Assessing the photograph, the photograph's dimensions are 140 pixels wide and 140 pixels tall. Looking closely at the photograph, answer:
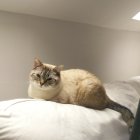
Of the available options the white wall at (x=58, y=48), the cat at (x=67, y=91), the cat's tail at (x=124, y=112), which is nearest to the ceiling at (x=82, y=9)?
the white wall at (x=58, y=48)

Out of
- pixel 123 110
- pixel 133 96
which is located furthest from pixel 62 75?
pixel 133 96

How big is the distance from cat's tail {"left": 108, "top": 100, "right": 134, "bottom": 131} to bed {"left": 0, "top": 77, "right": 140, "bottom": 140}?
5cm

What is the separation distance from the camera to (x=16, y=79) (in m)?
1.94

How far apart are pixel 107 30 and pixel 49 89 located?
140cm

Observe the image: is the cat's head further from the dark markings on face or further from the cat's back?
the cat's back

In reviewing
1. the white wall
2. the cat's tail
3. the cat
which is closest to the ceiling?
the white wall

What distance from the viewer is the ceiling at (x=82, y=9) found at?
182 cm

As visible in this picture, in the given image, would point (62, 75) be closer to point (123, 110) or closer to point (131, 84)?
point (123, 110)

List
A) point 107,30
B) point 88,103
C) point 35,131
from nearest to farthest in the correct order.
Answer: point 35,131 → point 88,103 → point 107,30

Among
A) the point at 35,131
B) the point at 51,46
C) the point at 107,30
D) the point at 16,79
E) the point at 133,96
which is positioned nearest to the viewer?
the point at 35,131

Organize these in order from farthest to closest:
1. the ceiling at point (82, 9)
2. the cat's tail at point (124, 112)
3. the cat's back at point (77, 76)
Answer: the ceiling at point (82, 9) < the cat's back at point (77, 76) < the cat's tail at point (124, 112)

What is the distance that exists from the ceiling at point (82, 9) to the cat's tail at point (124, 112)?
93 centimetres

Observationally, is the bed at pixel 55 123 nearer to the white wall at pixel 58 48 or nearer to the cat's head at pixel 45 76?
the cat's head at pixel 45 76

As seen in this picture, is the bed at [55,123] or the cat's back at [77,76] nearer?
the bed at [55,123]
